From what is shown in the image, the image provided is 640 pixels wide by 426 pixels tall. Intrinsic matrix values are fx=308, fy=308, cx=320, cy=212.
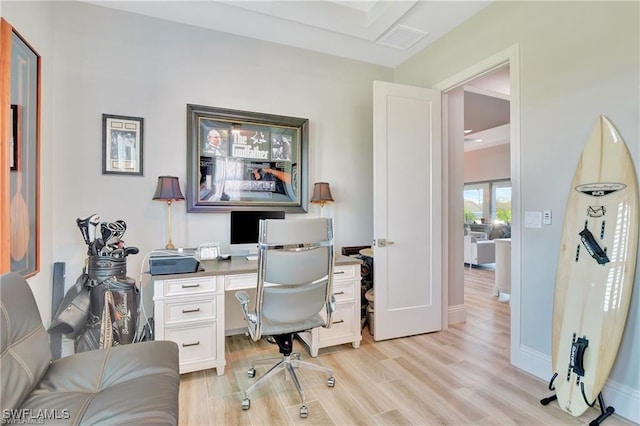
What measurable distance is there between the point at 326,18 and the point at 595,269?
2.75m

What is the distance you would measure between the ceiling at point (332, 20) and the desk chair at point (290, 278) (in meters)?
1.94

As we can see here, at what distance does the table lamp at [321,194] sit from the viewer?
3.05m

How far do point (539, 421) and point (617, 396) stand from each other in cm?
51

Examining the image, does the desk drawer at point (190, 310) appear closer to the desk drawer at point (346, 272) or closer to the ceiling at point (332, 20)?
the desk drawer at point (346, 272)

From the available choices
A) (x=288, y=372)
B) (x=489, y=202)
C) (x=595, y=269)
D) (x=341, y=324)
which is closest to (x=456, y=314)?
(x=341, y=324)

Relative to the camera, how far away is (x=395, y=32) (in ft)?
9.63

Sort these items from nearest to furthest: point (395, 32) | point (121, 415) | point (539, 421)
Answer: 1. point (121, 415)
2. point (539, 421)
3. point (395, 32)

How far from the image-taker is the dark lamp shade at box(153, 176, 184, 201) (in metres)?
2.50

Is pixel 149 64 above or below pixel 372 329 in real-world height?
above

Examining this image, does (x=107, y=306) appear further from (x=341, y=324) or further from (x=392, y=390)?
(x=392, y=390)

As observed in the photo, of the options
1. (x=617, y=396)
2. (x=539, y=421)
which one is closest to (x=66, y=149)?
(x=539, y=421)

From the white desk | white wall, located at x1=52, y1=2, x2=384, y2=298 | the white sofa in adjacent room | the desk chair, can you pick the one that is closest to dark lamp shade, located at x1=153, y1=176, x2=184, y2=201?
white wall, located at x1=52, y1=2, x2=384, y2=298

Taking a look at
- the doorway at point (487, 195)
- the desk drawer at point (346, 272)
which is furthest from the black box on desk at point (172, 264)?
the doorway at point (487, 195)

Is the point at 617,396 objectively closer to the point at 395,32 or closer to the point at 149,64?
the point at 395,32
